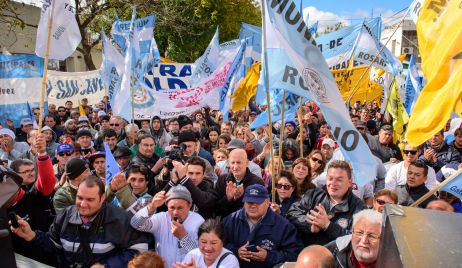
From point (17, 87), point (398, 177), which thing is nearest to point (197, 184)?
point (398, 177)

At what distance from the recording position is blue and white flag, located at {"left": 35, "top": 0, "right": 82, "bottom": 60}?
487cm

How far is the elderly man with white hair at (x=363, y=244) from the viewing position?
2.49 meters

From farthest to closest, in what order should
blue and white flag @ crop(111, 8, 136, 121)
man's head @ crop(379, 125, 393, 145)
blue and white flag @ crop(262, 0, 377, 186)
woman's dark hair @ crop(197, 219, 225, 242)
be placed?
1. man's head @ crop(379, 125, 393, 145)
2. blue and white flag @ crop(111, 8, 136, 121)
3. blue and white flag @ crop(262, 0, 377, 186)
4. woman's dark hair @ crop(197, 219, 225, 242)

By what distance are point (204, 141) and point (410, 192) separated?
427cm

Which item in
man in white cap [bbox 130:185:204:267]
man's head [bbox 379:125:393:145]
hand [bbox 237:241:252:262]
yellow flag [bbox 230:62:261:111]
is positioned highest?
yellow flag [bbox 230:62:261:111]

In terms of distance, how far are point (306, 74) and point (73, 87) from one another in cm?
961

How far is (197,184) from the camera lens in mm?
4145

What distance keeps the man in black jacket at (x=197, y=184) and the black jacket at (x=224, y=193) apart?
0.07 metres

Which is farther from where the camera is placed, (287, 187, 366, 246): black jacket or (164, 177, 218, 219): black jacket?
(164, 177, 218, 219): black jacket

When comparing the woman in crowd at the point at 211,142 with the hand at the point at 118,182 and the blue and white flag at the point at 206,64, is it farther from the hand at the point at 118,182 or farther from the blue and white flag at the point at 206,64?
the hand at the point at 118,182

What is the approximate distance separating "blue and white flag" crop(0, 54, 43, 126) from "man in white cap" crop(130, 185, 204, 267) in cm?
601

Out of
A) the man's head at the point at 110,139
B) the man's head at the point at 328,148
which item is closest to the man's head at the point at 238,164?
the man's head at the point at 328,148

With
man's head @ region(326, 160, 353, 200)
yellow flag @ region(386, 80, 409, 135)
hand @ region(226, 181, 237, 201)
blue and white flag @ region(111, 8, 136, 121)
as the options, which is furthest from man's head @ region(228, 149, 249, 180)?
yellow flag @ region(386, 80, 409, 135)

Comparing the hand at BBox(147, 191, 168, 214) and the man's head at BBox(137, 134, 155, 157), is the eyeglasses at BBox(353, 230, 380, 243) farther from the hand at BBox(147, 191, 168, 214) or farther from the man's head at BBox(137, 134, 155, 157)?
the man's head at BBox(137, 134, 155, 157)
